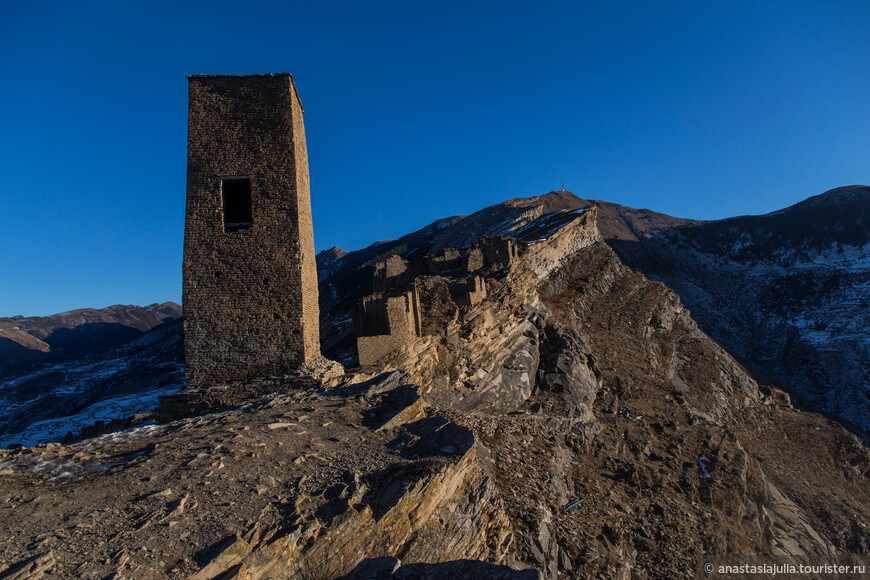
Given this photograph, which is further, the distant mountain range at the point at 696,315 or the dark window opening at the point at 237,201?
the distant mountain range at the point at 696,315

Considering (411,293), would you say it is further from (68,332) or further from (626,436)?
(68,332)

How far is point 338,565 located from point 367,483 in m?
1.20

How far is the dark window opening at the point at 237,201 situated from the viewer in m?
11.0

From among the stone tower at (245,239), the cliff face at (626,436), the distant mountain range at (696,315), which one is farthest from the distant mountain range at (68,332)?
the cliff face at (626,436)

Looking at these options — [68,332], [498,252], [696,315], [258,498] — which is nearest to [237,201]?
[258,498]

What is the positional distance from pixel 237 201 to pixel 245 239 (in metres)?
1.70

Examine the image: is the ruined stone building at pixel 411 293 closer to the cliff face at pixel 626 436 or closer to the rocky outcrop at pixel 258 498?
the cliff face at pixel 626 436

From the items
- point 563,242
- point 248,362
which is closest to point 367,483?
point 248,362

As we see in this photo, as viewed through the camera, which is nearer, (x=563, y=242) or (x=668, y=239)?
(x=563, y=242)

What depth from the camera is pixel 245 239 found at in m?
10.5

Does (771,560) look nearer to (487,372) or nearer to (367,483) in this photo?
(487,372)

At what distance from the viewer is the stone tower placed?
10.2m

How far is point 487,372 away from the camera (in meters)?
16.7

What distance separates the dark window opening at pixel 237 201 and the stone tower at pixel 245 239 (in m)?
0.20
